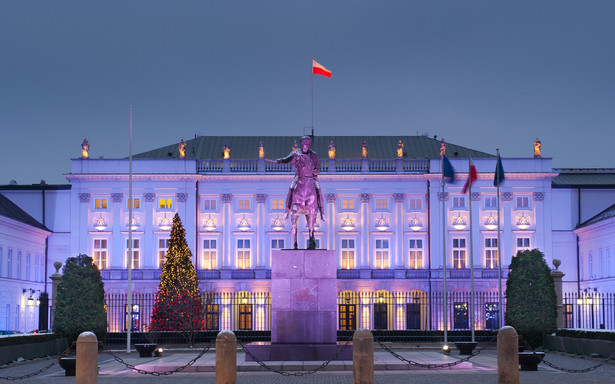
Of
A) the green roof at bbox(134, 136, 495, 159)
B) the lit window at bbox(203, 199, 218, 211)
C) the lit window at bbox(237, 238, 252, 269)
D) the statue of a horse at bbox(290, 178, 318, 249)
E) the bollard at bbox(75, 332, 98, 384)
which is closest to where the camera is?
the bollard at bbox(75, 332, 98, 384)

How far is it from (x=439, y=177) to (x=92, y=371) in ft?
195

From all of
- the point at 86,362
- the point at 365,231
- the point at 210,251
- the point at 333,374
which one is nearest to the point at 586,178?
the point at 365,231

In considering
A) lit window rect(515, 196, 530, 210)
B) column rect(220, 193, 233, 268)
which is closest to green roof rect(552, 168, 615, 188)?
lit window rect(515, 196, 530, 210)

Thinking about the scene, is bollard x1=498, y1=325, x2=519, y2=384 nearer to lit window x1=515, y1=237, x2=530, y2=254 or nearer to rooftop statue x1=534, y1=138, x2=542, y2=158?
lit window x1=515, y1=237, x2=530, y2=254

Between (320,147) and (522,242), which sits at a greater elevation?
(320,147)

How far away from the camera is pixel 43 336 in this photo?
40750 mm

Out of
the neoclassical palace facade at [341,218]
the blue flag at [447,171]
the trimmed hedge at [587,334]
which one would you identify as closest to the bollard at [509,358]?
the trimmed hedge at [587,334]

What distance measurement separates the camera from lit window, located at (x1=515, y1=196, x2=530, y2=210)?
260 ft

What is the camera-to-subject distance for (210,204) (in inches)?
3135

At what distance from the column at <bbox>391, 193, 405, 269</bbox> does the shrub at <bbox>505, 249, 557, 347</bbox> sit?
29.5 m

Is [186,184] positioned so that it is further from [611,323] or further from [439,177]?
[611,323]

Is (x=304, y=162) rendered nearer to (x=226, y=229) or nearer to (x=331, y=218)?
(x=226, y=229)

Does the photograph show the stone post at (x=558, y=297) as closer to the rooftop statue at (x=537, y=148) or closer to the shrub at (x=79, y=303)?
the shrub at (x=79, y=303)

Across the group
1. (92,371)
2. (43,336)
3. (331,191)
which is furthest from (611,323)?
(92,371)
